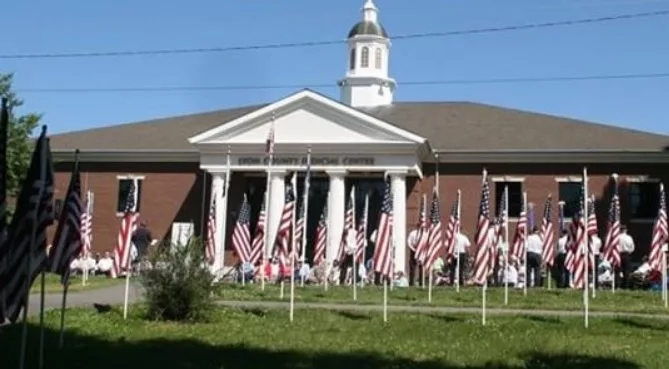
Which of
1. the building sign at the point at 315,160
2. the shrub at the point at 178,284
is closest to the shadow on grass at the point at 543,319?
the shrub at the point at 178,284

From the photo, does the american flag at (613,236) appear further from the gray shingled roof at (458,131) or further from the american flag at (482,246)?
the gray shingled roof at (458,131)

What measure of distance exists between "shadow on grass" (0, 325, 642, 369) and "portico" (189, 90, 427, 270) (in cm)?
2461

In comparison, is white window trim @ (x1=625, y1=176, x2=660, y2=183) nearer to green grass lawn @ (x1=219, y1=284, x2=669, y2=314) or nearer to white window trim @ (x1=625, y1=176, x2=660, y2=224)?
white window trim @ (x1=625, y1=176, x2=660, y2=224)

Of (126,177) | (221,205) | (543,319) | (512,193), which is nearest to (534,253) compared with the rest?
Result: (543,319)

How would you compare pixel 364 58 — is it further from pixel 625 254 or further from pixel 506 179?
pixel 625 254

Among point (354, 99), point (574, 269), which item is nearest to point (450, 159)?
point (354, 99)

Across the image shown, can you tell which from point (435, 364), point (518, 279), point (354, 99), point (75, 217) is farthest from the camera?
point (354, 99)

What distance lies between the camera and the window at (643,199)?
1574 inches

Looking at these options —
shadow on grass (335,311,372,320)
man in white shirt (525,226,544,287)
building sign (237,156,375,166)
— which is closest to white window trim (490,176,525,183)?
building sign (237,156,375,166)

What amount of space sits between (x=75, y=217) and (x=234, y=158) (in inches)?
1038

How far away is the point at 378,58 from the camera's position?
55469 millimetres

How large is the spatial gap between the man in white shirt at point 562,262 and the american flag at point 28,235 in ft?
69.0

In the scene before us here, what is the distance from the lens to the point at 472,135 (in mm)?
43281

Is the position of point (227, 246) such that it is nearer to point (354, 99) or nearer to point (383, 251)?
point (354, 99)
